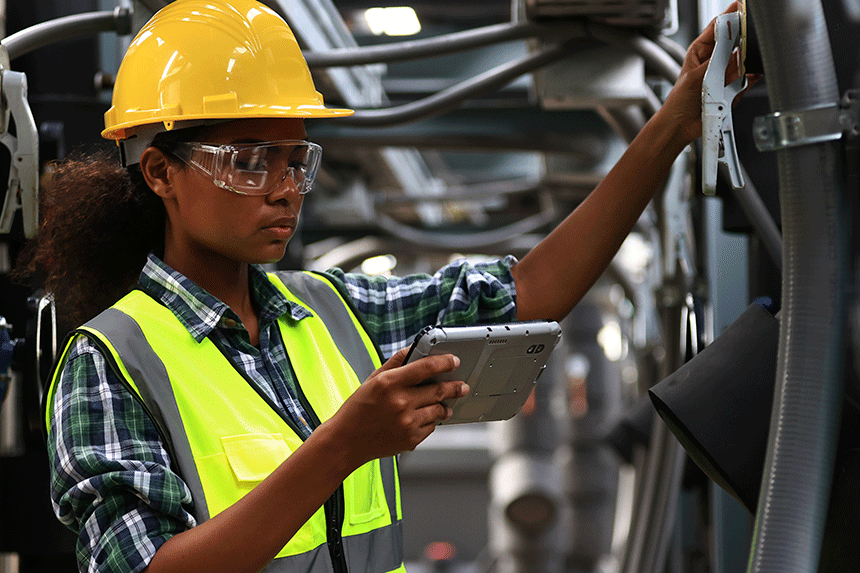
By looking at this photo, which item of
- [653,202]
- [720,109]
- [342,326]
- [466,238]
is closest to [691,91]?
[720,109]

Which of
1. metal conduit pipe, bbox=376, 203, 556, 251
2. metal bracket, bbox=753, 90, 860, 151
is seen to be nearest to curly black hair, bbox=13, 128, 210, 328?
metal bracket, bbox=753, 90, 860, 151

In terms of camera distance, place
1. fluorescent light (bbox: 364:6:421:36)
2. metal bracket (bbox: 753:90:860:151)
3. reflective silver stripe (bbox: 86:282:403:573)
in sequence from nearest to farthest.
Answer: metal bracket (bbox: 753:90:860:151)
reflective silver stripe (bbox: 86:282:403:573)
fluorescent light (bbox: 364:6:421:36)

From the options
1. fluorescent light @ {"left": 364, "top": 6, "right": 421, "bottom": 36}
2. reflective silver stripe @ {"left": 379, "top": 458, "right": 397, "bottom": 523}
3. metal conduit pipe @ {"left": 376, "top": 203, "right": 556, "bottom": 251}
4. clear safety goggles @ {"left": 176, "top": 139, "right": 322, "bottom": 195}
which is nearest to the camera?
clear safety goggles @ {"left": 176, "top": 139, "right": 322, "bottom": 195}

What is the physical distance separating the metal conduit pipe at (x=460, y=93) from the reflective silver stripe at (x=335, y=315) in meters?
1.08

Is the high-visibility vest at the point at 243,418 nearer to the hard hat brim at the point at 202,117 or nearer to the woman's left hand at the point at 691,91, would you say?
the hard hat brim at the point at 202,117

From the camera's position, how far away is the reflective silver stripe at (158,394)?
1.49 m

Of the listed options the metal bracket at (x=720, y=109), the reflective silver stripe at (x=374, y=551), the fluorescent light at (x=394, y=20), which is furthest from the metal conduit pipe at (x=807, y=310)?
the fluorescent light at (x=394, y=20)

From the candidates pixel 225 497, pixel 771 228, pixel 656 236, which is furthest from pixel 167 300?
pixel 656 236

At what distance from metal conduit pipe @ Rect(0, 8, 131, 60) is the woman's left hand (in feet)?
4.52

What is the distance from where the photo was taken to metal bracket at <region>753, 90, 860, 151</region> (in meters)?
1.29

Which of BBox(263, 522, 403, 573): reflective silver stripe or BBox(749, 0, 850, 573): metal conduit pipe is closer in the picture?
BBox(749, 0, 850, 573): metal conduit pipe

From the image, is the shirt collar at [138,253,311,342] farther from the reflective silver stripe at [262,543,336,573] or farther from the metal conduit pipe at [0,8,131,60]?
the metal conduit pipe at [0,8,131,60]

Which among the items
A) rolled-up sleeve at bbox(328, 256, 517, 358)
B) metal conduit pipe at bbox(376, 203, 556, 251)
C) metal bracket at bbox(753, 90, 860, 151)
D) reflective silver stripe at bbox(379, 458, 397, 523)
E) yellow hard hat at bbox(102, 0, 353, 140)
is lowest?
metal conduit pipe at bbox(376, 203, 556, 251)

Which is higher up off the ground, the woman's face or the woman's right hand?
the woman's face
